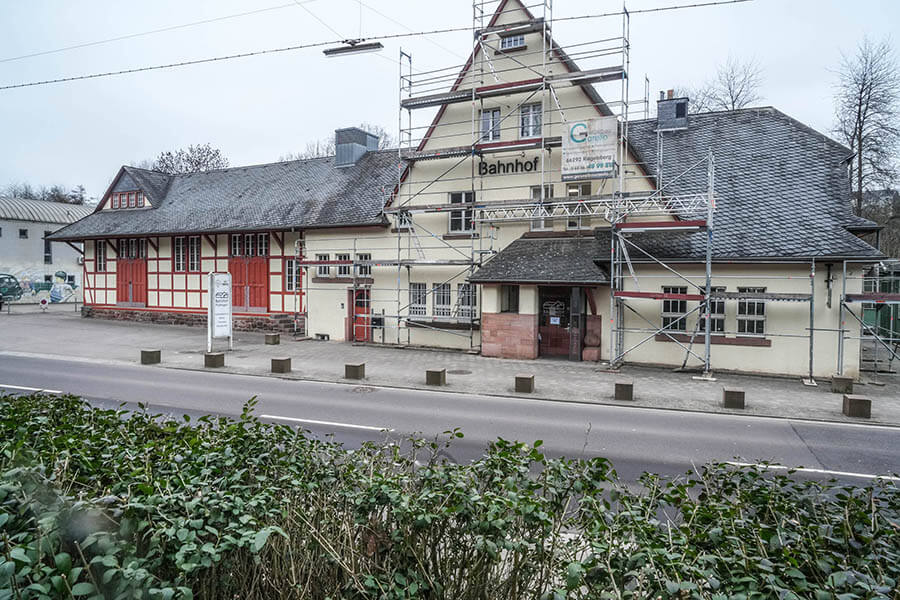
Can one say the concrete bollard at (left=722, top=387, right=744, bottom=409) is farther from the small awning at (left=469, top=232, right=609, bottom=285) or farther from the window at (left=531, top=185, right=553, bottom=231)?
the window at (left=531, top=185, right=553, bottom=231)

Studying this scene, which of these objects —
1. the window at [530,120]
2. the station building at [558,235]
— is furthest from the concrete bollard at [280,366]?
the window at [530,120]

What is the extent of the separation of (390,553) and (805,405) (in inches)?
542

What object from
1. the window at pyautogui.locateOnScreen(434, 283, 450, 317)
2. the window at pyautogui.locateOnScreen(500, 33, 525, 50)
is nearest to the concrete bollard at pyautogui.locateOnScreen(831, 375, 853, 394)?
the window at pyautogui.locateOnScreen(434, 283, 450, 317)

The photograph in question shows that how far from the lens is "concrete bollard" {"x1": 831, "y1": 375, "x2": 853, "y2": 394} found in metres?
14.9

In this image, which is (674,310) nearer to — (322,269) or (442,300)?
(442,300)

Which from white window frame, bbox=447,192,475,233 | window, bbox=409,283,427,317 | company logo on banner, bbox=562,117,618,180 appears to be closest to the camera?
company logo on banner, bbox=562,117,618,180

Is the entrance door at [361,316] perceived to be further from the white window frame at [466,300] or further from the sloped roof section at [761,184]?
the sloped roof section at [761,184]

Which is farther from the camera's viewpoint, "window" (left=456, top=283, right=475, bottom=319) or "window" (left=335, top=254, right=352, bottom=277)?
"window" (left=335, top=254, right=352, bottom=277)

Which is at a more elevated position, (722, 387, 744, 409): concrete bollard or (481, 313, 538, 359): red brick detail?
(481, 313, 538, 359): red brick detail

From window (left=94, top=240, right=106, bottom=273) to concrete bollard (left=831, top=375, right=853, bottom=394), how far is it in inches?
1448

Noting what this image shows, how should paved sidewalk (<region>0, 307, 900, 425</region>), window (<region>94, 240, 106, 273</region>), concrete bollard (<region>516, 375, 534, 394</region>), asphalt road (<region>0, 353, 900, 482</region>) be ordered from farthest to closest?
window (<region>94, 240, 106, 273</region>) → concrete bollard (<region>516, 375, 534, 394</region>) → paved sidewalk (<region>0, 307, 900, 425</region>) → asphalt road (<region>0, 353, 900, 482</region>)

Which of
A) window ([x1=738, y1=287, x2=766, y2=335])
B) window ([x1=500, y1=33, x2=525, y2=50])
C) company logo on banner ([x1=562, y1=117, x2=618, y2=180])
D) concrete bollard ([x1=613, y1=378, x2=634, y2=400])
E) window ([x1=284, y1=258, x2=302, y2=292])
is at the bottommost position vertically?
concrete bollard ([x1=613, y1=378, x2=634, y2=400])

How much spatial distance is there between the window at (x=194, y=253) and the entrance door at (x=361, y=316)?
11.1m

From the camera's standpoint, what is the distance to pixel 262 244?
28.7 meters
